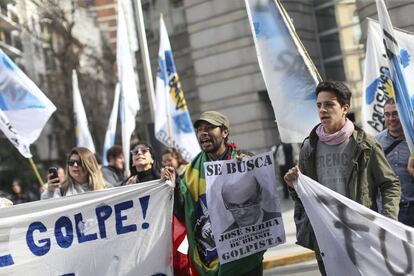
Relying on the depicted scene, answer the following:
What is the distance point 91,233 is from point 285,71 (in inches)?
70.5

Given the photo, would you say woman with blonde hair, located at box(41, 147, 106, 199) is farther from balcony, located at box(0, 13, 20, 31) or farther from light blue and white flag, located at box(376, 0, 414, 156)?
balcony, located at box(0, 13, 20, 31)

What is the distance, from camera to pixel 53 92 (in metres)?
34.1

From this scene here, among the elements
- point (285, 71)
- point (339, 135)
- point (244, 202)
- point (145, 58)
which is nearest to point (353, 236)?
point (339, 135)

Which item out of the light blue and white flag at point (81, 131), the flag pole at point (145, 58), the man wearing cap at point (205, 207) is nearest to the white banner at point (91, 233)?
the man wearing cap at point (205, 207)

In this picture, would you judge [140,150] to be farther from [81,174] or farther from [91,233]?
[91,233]

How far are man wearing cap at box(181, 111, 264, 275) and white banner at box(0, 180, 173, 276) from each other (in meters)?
0.28

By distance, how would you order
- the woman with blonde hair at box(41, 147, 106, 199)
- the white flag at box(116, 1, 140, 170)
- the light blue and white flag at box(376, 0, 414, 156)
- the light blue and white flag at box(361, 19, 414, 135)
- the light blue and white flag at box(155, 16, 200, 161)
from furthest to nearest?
the white flag at box(116, 1, 140, 170) → the light blue and white flag at box(155, 16, 200, 161) → the light blue and white flag at box(361, 19, 414, 135) → the woman with blonde hair at box(41, 147, 106, 199) → the light blue and white flag at box(376, 0, 414, 156)

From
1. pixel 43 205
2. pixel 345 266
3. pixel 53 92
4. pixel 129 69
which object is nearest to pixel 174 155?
pixel 129 69

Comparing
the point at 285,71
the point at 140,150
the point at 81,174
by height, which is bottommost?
the point at 81,174

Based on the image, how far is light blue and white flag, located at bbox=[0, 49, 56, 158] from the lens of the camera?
841cm

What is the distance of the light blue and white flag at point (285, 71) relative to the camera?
17.4 feet

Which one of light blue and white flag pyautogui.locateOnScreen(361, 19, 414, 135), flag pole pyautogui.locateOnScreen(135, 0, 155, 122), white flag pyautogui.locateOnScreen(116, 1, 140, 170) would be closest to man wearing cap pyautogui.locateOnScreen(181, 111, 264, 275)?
light blue and white flag pyautogui.locateOnScreen(361, 19, 414, 135)

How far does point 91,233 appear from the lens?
4969mm

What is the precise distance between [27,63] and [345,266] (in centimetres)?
4550
